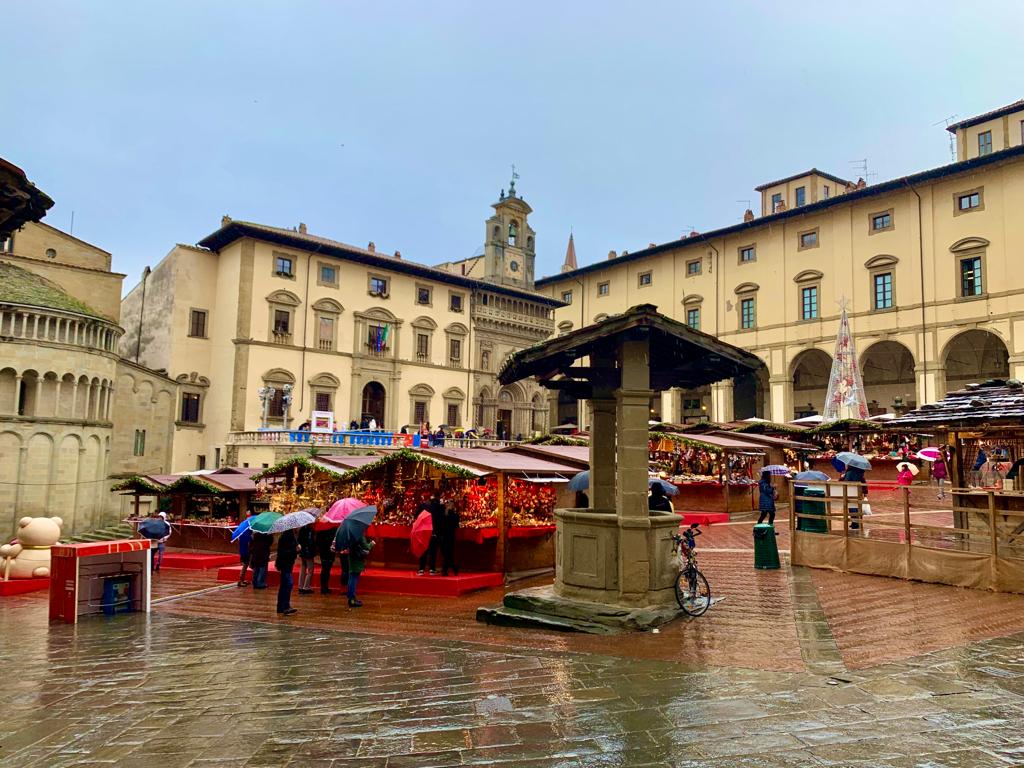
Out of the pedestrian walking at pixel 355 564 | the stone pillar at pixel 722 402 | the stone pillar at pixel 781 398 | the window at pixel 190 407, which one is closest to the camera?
the pedestrian walking at pixel 355 564

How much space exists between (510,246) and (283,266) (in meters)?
21.5

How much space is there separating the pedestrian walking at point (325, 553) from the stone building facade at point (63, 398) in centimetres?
2805

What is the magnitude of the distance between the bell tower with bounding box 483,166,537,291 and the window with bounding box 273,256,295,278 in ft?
58.2

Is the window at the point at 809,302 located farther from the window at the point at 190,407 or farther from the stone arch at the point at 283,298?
the window at the point at 190,407

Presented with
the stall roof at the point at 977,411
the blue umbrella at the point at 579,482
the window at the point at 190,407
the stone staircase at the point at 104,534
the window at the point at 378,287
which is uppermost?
the window at the point at 378,287

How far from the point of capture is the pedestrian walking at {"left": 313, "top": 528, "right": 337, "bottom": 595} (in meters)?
12.9

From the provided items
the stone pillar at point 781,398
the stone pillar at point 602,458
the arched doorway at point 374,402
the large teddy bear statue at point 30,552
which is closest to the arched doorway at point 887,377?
the stone pillar at point 781,398

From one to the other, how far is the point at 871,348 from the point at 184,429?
39.1 m

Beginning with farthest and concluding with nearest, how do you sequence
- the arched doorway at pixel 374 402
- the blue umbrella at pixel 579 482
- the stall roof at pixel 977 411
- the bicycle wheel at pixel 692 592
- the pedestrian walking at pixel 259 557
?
the arched doorway at pixel 374 402 < the pedestrian walking at pixel 259 557 < the blue umbrella at pixel 579 482 < the stall roof at pixel 977 411 < the bicycle wheel at pixel 692 592

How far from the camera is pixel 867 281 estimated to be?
4069 centimetres

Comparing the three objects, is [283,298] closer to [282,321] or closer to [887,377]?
[282,321]

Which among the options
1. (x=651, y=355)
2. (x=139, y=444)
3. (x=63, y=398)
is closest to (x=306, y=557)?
(x=651, y=355)

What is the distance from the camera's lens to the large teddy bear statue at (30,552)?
53.2ft

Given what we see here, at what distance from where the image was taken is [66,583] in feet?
37.2
